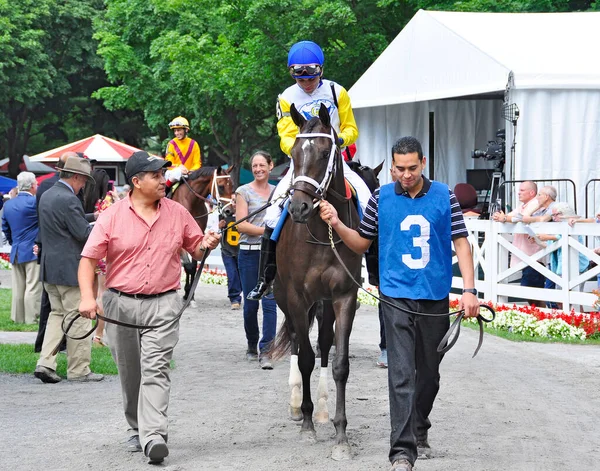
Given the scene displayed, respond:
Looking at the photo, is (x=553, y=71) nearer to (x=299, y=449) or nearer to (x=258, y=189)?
(x=258, y=189)

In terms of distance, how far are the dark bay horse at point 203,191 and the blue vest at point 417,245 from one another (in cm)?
997

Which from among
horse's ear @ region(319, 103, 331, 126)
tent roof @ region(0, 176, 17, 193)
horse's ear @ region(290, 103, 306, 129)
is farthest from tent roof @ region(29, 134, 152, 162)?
horse's ear @ region(319, 103, 331, 126)

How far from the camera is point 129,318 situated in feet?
23.4

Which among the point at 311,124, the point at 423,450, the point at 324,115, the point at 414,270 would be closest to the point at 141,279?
the point at 311,124

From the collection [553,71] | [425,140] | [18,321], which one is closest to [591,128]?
[553,71]

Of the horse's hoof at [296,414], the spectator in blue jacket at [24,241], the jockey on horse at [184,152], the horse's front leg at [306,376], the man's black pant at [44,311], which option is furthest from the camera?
the jockey on horse at [184,152]

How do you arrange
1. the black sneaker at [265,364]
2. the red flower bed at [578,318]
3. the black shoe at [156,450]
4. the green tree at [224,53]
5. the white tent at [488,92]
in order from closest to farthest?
the black shoe at [156,450] < the black sneaker at [265,364] < the red flower bed at [578,318] < the white tent at [488,92] < the green tree at [224,53]

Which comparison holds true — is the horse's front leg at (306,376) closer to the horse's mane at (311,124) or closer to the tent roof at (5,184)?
the horse's mane at (311,124)

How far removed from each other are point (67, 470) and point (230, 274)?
993 centimetres

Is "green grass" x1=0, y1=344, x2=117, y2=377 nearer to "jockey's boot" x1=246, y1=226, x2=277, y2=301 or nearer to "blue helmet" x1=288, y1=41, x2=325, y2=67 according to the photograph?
"jockey's boot" x1=246, y1=226, x2=277, y2=301

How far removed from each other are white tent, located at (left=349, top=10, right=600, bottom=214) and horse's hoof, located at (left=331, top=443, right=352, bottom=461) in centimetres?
1195

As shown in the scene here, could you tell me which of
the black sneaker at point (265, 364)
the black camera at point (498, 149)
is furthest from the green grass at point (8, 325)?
the black camera at point (498, 149)

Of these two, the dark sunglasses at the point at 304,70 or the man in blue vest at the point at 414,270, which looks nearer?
the man in blue vest at the point at 414,270

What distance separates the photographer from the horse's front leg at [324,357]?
8258mm
